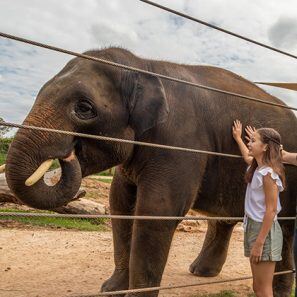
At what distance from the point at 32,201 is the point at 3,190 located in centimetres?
614

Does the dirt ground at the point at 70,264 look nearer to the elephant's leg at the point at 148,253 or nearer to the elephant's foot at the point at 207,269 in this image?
the elephant's foot at the point at 207,269

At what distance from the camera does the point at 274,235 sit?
9.46ft

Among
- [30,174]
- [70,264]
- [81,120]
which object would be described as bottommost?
[70,264]

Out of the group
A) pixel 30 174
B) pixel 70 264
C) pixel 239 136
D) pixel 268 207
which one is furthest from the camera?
pixel 70 264

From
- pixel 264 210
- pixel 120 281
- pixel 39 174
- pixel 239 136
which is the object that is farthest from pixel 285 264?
pixel 39 174

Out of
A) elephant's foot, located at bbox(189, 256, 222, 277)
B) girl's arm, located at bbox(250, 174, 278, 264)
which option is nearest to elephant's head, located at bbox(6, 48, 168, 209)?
girl's arm, located at bbox(250, 174, 278, 264)

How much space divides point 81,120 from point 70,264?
3.00 m

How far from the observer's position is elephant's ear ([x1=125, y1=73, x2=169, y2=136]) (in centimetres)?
353

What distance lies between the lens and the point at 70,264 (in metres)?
5.87

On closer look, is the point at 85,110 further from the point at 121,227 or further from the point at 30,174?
the point at 121,227

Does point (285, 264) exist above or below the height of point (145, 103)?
below

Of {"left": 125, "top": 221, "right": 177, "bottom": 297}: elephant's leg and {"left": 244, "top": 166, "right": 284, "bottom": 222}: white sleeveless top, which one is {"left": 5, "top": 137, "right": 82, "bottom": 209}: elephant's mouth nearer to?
{"left": 125, "top": 221, "right": 177, "bottom": 297}: elephant's leg

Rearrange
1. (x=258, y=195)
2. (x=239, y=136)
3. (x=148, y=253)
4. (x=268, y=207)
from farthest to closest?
(x=239, y=136), (x=148, y=253), (x=258, y=195), (x=268, y=207)

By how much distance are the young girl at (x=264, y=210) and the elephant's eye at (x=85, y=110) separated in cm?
115
